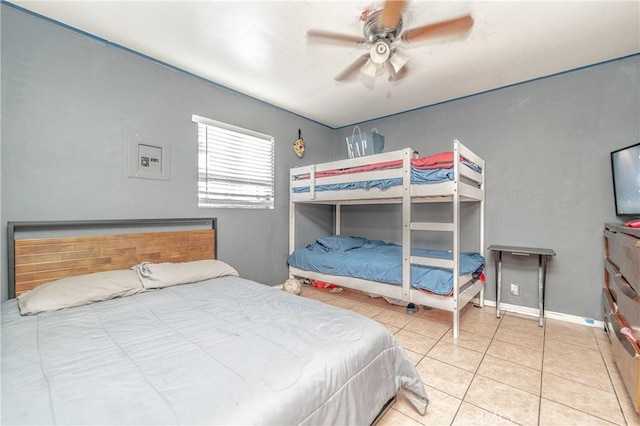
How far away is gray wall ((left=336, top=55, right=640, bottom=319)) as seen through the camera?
258cm

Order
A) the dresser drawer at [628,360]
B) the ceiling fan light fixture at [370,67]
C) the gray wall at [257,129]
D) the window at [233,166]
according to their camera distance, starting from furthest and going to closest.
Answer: the window at [233,166]
the ceiling fan light fixture at [370,67]
the gray wall at [257,129]
the dresser drawer at [628,360]

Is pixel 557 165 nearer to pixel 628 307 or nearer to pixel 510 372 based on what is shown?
pixel 628 307

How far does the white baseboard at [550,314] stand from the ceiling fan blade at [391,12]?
3.12 m

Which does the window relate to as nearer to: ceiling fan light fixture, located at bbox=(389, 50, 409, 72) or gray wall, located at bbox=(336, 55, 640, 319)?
ceiling fan light fixture, located at bbox=(389, 50, 409, 72)

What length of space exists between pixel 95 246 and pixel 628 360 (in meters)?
3.67

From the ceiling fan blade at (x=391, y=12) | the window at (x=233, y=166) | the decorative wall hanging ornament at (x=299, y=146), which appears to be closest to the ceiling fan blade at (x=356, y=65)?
the ceiling fan blade at (x=391, y=12)

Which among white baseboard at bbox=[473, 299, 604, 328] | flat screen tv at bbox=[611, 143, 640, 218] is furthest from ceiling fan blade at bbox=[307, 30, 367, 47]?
white baseboard at bbox=[473, 299, 604, 328]

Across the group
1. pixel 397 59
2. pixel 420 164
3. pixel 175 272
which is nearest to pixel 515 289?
pixel 420 164

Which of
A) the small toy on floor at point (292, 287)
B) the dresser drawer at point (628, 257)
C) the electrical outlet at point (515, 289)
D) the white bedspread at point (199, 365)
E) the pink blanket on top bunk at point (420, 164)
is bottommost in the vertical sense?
the small toy on floor at point (292, 287)

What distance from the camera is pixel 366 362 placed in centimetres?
125

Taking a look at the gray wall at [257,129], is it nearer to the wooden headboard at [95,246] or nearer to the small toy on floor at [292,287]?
the wooden headboard at [95,246]

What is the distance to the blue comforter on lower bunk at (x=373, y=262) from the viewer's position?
8.18 ft

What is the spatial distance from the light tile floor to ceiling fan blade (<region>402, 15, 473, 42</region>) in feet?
7.61

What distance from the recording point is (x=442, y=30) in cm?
178
